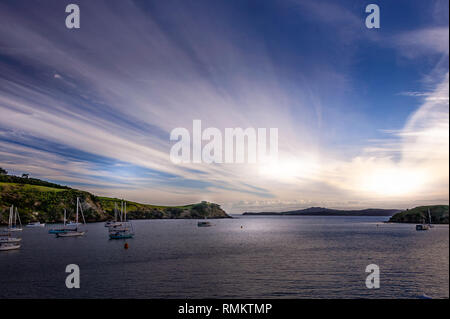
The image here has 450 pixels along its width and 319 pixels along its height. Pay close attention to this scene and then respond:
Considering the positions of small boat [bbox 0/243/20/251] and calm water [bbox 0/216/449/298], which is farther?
small boat [bbox 0/243/20/251]

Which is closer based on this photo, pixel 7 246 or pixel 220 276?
pixel 220 276

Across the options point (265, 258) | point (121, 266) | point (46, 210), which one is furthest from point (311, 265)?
point (46, 210)

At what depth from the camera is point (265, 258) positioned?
55250 millimetres

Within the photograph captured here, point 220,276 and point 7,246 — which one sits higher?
point 220,276

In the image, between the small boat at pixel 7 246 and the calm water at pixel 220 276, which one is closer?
the calm water at pixel 220 276

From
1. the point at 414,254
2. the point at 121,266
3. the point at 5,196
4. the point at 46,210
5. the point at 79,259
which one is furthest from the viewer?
the point at 46,210

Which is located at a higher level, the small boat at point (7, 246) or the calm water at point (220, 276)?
the calm water at point (220, 276)

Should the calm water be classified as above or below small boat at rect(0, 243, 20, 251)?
above
